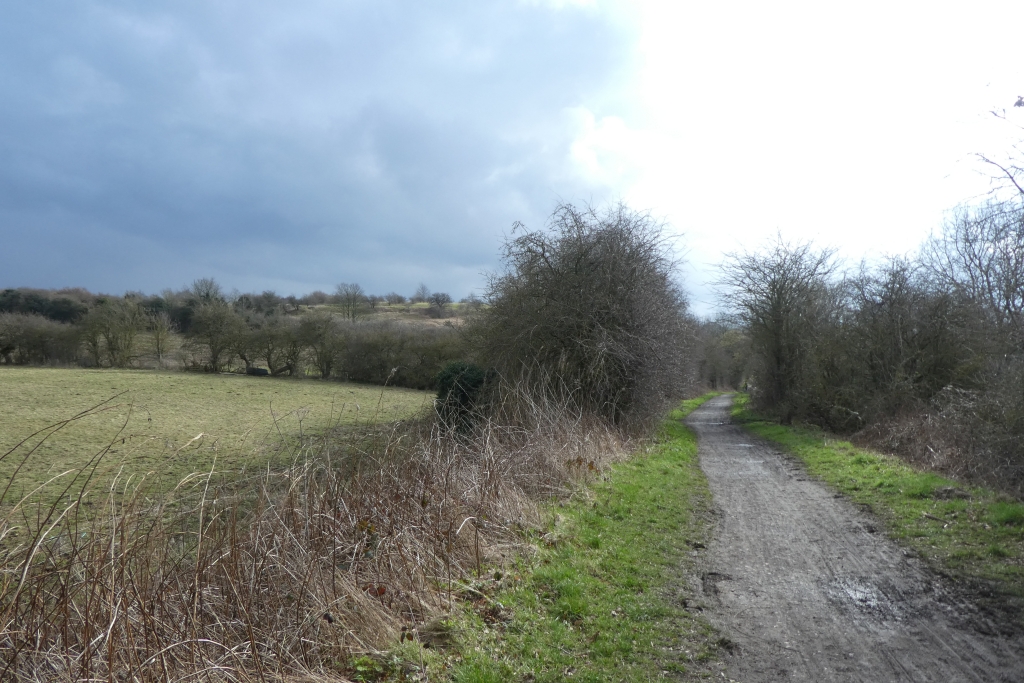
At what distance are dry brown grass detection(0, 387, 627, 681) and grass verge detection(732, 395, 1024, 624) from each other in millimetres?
4460

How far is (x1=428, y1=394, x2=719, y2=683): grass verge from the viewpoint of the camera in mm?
4016

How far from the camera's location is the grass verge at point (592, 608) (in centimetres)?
402

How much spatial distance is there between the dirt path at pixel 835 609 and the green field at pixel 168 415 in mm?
3839

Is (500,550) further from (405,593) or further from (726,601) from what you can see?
(726,601)

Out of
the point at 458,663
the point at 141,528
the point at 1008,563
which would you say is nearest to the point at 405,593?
the point at 458,663

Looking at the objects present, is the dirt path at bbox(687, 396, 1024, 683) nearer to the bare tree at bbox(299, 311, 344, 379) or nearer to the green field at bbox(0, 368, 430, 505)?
the green field at bbox(0, 368, 430, 505)

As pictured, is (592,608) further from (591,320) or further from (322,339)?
(322,339)

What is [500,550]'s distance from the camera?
597 centimetres

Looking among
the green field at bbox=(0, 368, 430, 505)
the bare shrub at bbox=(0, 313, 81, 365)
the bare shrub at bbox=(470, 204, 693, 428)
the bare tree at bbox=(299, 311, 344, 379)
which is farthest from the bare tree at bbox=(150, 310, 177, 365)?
the bare shrub at bbox=(470, 204, 693, 428)

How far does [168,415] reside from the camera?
2272 cm

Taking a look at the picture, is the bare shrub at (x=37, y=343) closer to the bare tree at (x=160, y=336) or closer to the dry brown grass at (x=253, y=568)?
the bare tree at (x=160, y=336)

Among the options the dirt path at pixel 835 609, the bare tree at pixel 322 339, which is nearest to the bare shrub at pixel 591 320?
the dirt path at pixel 835 609

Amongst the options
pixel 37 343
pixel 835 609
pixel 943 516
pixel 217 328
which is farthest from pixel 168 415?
pixel 37 343

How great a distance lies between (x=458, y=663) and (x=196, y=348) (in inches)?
1868
